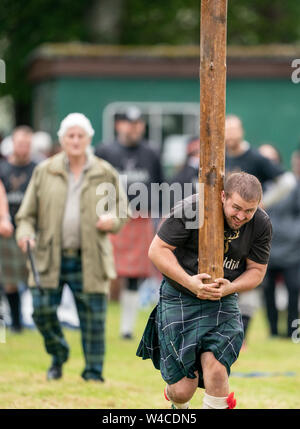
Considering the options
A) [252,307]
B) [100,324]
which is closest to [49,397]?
[100,324]

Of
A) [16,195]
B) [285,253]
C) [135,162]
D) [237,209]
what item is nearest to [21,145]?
[16,195]

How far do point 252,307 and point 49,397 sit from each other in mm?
3006

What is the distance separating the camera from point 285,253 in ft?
34.7

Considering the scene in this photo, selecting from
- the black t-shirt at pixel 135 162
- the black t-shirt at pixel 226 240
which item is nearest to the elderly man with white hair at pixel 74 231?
the black t-shirt at pixel 226 240

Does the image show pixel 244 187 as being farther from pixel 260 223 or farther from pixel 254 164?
pixel 254 164

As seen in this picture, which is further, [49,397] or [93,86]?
[93,86]

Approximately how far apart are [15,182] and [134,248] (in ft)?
4.92

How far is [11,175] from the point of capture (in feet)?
34.2

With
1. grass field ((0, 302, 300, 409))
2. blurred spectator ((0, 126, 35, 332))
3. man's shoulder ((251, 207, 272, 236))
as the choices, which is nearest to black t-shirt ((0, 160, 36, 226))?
blurred spectator ((0, 126, 35, 332))

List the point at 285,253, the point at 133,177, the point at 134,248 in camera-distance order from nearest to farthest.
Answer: the point at 285,253 < the point at 133,177 < the point at 134,248

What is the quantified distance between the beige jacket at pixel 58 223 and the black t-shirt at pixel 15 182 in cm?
303

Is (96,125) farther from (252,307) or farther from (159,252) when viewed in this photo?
(159,252)

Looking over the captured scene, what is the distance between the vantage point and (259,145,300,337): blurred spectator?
10547 mm
